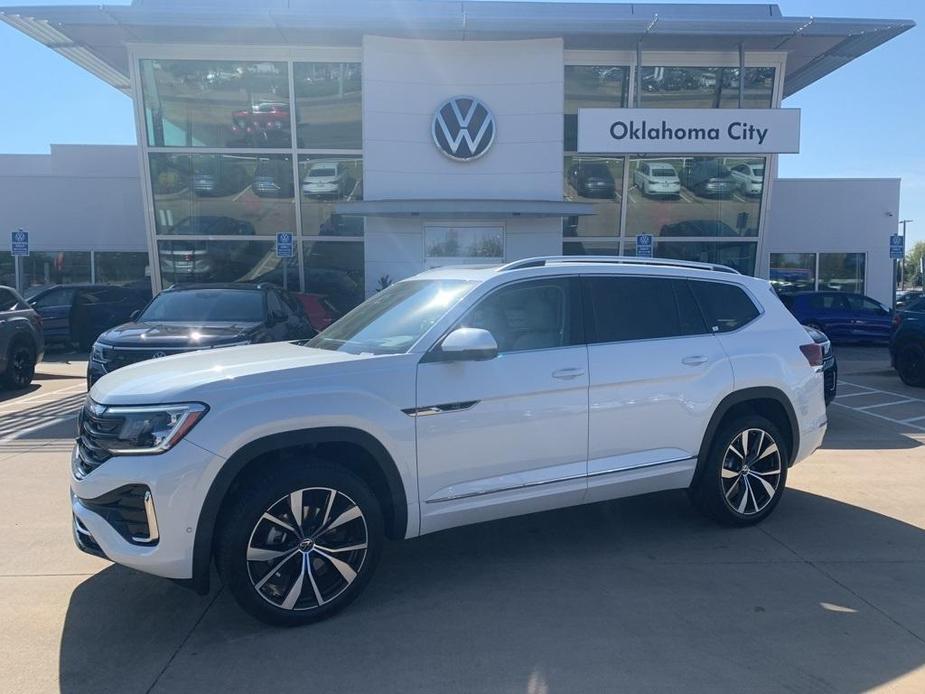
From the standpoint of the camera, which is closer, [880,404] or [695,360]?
[695,360]

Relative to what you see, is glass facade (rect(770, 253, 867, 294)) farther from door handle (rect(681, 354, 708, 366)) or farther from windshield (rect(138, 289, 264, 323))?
door handle (rect(681, 354, 708, 366))

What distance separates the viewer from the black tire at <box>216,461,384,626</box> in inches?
150

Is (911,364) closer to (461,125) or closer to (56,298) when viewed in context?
(461,125)

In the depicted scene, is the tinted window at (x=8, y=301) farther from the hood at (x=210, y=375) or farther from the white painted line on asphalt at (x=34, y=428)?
the hood at (x=210, y=375)

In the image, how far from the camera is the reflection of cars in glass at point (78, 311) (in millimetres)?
18188

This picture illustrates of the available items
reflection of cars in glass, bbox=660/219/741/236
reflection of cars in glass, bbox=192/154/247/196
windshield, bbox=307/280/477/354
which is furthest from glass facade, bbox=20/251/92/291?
windshield, bbox=307/280/477/354

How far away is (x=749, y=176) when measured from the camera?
63.2 feet

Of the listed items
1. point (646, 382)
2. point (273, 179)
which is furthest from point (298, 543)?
point (273, 179)

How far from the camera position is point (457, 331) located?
4270mm

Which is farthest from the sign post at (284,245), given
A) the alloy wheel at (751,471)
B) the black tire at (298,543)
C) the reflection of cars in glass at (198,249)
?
the black tire at (298,543)

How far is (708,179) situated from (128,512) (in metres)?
17.9

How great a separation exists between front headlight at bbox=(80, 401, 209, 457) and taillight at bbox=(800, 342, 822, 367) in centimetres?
416

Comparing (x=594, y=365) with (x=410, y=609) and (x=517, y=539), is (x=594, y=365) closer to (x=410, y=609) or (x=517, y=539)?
(x=517, y=539)

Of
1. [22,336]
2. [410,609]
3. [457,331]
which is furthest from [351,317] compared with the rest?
Result: [22,336]
